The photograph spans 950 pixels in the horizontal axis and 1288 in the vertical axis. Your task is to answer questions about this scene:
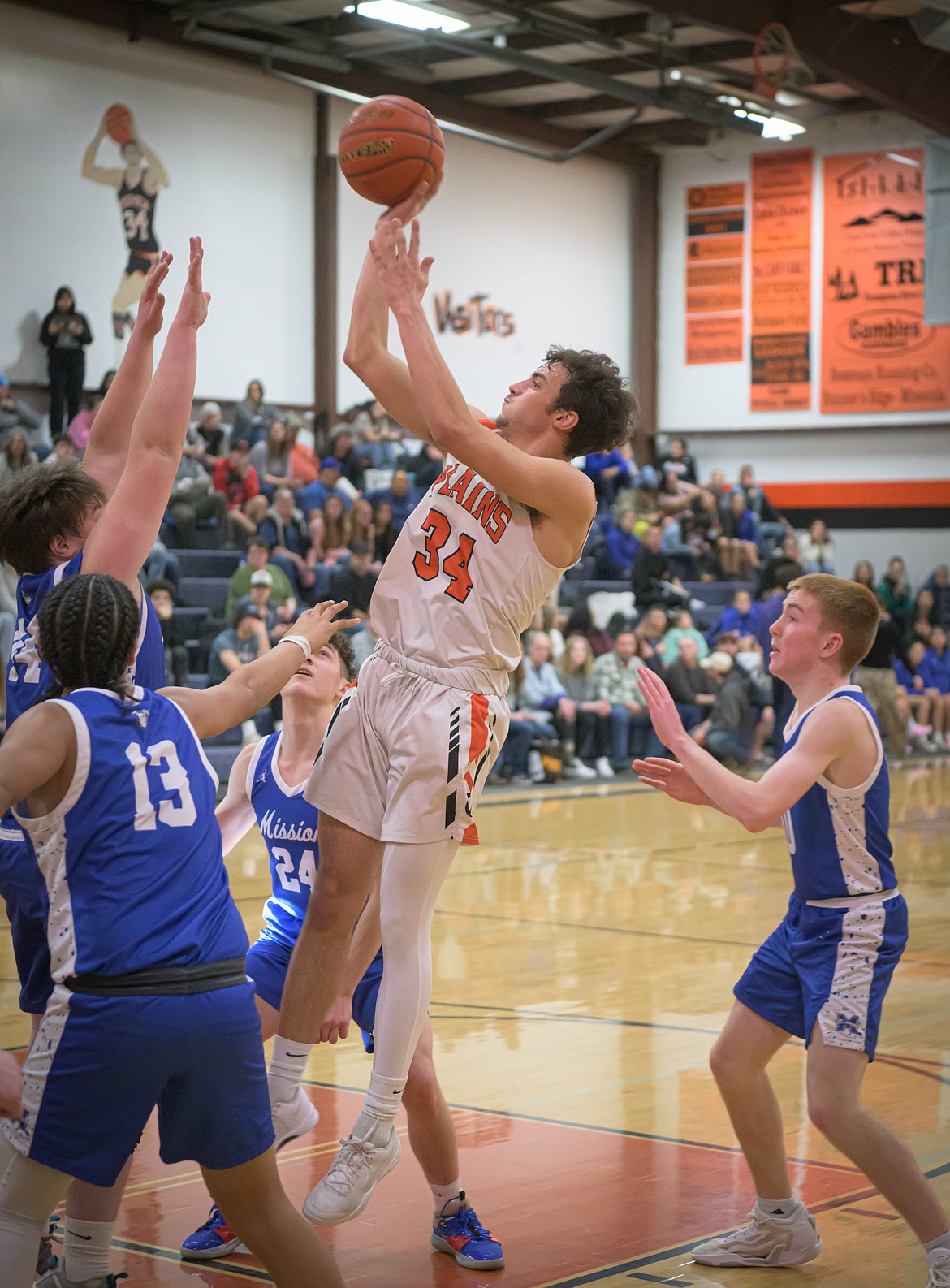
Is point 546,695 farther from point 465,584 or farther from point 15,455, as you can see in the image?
point 465,584

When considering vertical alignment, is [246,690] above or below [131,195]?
below

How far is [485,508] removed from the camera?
3613mm

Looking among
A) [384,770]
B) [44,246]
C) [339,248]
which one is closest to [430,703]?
[384,770]

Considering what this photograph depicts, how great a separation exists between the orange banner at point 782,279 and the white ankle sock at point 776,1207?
19.5m

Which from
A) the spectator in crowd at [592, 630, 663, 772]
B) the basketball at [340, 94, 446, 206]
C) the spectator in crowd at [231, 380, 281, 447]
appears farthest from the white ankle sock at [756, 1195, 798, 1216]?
the spectator in crowd at [231, 380, 281, 447]

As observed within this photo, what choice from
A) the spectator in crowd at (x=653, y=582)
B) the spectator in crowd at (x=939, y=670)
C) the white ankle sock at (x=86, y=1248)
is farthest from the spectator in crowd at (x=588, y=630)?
the white ankle sock at (x=86, y=1248)

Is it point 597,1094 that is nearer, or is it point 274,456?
point 597,1094

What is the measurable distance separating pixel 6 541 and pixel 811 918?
6.40ft

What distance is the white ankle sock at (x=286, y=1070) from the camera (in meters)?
3.47

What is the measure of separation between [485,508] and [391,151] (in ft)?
2.98

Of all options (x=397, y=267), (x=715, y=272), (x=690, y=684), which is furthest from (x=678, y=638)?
(x=397, y=267)

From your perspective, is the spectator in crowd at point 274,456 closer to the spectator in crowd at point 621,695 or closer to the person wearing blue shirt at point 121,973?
the spectator in crowd at point 621,695

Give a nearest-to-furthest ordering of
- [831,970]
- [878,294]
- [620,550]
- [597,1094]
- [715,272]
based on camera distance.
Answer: [831,970] → [597,1094] → [620,550] → [878,294] → [715,272]

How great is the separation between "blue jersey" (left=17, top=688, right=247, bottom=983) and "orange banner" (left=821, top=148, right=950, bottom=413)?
65.7 ft
